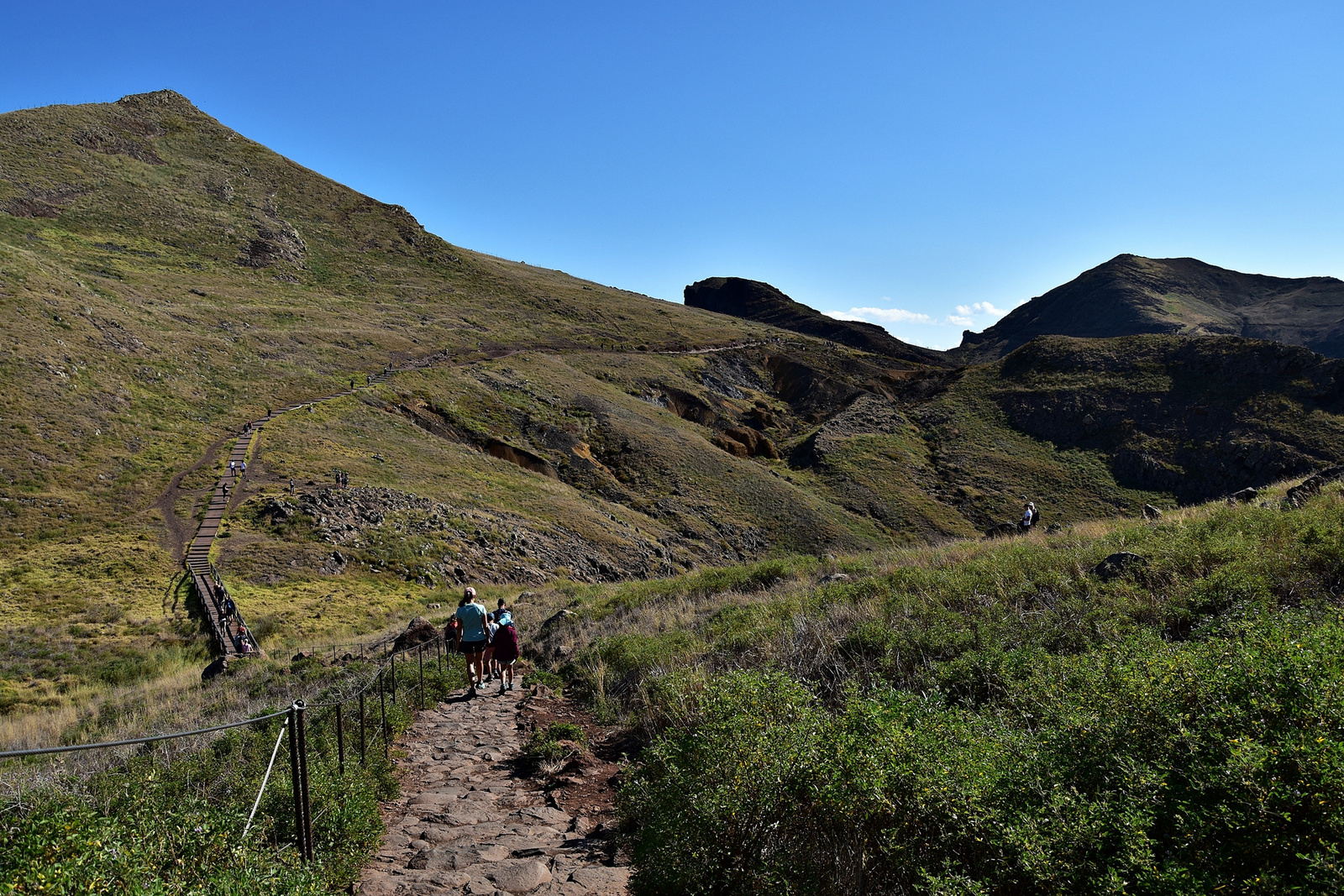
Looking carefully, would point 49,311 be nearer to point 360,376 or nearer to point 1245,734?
point 360,376

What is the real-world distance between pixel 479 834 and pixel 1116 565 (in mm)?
7605

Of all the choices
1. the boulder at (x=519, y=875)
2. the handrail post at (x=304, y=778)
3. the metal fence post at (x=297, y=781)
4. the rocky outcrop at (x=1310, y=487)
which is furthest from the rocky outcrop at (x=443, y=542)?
the rocky outcrop at (x=1310, y=487)

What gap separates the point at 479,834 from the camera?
5.66m

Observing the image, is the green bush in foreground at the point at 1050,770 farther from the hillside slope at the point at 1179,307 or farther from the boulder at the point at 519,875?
the hillside slope at the point at 1179,307

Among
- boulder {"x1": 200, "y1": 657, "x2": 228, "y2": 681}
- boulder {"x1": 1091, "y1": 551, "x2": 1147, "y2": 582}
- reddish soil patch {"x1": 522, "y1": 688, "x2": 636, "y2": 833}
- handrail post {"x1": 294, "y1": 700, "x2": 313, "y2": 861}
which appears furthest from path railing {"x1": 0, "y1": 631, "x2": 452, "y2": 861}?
boulder {"x1": 1091, "y1": 551, "x2": 1147, "y2": 582}

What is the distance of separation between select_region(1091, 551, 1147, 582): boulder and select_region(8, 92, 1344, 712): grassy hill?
62.4ft

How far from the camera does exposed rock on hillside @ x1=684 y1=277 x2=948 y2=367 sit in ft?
412

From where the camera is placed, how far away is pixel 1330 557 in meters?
6.44

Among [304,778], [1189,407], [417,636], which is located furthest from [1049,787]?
[1189,407]

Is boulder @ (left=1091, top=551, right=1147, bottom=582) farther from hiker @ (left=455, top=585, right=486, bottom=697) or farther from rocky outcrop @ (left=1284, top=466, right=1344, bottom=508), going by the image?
hiker @ (left=455, top=585, right=486, bottom=697)

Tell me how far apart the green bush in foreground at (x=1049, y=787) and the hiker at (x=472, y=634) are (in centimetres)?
672

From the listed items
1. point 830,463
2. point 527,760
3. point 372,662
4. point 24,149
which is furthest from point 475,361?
point 24,149

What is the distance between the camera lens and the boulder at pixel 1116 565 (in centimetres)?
759

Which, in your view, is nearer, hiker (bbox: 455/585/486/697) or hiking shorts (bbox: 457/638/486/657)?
hiker (bbox: 455/585/486/697)
